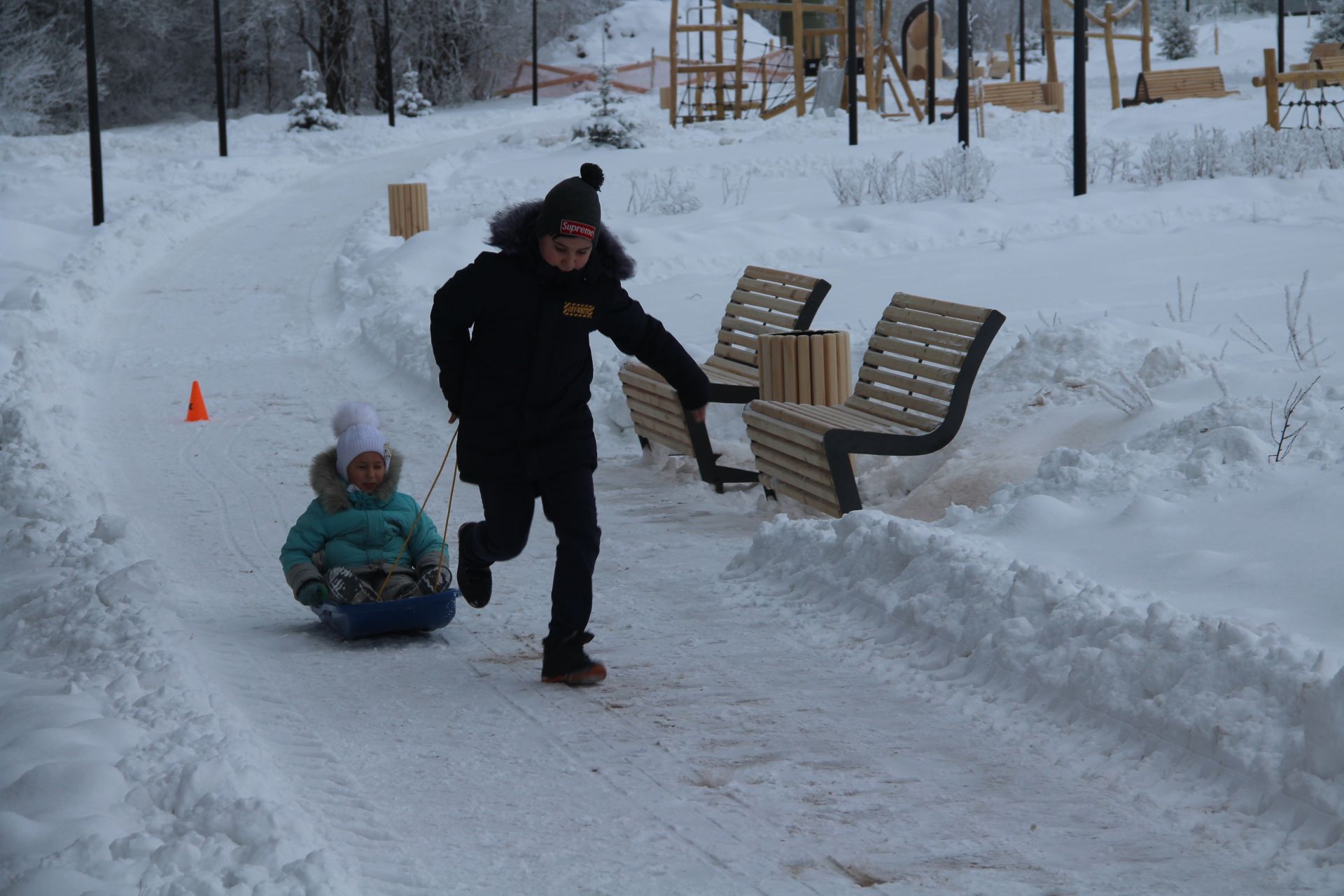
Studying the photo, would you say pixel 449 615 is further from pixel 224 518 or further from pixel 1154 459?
pixel 1154 459

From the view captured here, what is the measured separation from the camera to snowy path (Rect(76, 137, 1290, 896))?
3.61 metres

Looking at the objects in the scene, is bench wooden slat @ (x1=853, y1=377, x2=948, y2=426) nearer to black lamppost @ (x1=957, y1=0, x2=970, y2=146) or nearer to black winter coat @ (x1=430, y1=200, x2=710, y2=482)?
black winter coat @ (x1=430, y1=200, x2=710, y2=482)

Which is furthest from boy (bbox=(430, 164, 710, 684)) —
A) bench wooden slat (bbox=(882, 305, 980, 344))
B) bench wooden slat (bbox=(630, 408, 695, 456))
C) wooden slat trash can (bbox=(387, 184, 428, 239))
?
wooden slat trash can (bbox=(387, 184, 428, 239))

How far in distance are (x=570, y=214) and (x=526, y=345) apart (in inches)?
17.8

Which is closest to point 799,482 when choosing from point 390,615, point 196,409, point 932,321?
point 932,321

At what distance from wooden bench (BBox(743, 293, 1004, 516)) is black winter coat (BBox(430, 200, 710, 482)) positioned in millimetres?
1891

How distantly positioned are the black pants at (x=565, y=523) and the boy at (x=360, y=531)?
2.30 feet

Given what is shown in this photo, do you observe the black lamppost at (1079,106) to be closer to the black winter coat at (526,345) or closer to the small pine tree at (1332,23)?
the black winter coat at (526,345)

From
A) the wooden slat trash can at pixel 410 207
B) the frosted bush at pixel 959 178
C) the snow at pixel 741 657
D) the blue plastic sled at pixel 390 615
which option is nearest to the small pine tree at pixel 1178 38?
the frosted bush at pixel 959 178

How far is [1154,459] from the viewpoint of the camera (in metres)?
6.37

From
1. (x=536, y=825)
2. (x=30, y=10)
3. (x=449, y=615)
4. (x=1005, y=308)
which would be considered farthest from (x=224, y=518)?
(x=30, y=10)

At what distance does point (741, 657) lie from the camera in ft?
17.4

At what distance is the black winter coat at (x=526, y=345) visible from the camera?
15.8 feet

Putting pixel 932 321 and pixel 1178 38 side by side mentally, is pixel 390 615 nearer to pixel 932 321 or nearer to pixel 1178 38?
pixel 932 321
